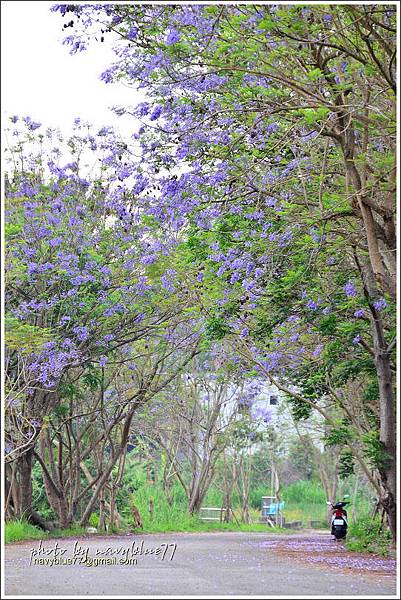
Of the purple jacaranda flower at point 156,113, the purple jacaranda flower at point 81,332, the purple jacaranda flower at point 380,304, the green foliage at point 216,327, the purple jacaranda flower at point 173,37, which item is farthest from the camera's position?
the purple jacaranda flower at point 81,332

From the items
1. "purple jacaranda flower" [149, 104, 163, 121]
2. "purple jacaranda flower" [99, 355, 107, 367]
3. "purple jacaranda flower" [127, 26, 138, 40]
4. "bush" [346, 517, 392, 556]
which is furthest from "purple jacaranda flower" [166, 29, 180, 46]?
"purple jacaranda flower" [99, 355, 107, 367]

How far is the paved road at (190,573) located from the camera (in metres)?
6.98

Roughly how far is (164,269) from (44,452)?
4883mm

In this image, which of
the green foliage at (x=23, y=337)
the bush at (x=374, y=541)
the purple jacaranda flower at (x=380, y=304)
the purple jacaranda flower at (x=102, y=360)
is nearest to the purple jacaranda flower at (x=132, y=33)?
the purple jacaranda flower at (x=380, y=304)

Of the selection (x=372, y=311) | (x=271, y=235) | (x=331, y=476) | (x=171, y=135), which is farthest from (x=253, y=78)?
(x=331, y=476)

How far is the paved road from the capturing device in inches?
275

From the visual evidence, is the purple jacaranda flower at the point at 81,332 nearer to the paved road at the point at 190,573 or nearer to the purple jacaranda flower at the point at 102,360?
the purple jacaranda flower at the point at 102,360

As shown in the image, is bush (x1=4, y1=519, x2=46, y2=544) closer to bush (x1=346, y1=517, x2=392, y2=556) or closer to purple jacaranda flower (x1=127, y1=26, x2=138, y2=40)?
bush (x1=346, y1=517, x2=392, y2=556)

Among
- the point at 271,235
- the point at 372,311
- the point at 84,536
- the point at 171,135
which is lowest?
the point at 84,536

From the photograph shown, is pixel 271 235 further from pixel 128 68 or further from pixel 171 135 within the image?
pixel 128 68

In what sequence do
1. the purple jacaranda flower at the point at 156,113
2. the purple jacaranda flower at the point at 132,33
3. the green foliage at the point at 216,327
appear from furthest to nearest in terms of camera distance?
the green foliage at the point at 216,327, the purple jacaranda flower at the point at 156,113, the purple jacaranda flower at the point at 132,33

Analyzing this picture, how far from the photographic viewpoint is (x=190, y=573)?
8.45 metres

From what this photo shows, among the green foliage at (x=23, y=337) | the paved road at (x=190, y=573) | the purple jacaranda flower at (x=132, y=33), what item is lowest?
the paved road at (x=190, y=573)

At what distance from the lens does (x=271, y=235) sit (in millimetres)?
8977
